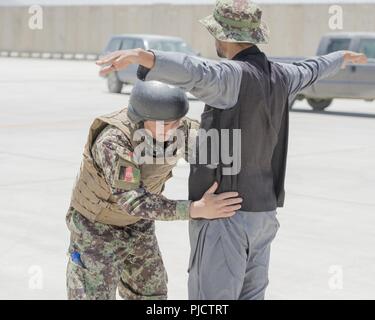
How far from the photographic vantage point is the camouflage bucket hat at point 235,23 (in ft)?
11.7

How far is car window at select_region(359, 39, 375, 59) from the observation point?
20016 millimetres

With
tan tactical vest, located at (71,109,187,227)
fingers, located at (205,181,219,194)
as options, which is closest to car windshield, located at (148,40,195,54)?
tan tactical vest, located at (71,109,187,227)

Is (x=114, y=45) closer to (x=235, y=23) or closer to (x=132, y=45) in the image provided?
(x=132, y=45)

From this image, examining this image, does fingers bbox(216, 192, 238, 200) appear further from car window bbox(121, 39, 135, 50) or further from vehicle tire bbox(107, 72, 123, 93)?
car window bbox(121, 39, 135, 50)

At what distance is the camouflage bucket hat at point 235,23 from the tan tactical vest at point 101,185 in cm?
65

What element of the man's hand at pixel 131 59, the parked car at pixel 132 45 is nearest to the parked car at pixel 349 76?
the parked car at pixel 132 45

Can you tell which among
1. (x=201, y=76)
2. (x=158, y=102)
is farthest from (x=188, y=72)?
(x=158, y=102)

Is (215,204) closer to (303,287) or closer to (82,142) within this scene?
(303,287)

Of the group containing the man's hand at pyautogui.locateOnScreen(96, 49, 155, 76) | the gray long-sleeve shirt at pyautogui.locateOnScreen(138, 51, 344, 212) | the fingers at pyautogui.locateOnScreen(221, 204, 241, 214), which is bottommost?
the fingers at pyautogui.locateOnScreen(221, 204, 241, 214)

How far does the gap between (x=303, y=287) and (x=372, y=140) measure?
9123mm

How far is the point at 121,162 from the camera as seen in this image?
3828 millimetres
